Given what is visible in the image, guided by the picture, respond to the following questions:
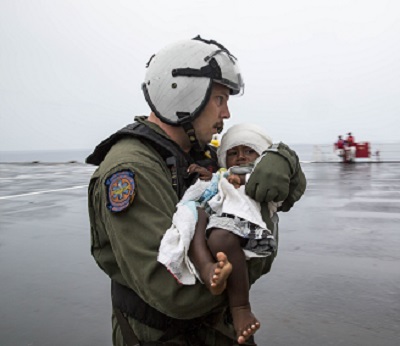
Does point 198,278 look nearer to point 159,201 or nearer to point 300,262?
point 159,201

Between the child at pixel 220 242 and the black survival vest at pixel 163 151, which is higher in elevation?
the black survival vest at pixel 163 151

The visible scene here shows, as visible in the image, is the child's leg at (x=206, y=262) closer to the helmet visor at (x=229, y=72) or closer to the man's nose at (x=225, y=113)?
the man's nose at (x=225, y=113)

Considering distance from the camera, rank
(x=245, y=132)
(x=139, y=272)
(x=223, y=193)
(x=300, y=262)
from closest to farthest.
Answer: (x=139, y=272), (x=223, y=193), (x=245, y=132), (x=300, y=262)

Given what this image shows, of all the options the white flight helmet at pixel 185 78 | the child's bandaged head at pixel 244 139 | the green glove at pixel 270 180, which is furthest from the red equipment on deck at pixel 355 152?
the green glove at pixel 270 180

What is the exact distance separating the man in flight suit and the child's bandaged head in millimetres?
173

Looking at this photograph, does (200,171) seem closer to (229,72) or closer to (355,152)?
(229,72)

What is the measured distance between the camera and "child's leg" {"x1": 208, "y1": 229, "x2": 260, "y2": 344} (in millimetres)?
1686

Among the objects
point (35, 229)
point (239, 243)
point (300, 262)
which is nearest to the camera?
point (239, 243)

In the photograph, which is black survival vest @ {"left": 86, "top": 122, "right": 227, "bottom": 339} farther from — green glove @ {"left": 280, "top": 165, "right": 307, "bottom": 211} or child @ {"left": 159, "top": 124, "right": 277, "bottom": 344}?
green glove @ {"left": 280, "top": 165, "right": 307, "bottom": 211}

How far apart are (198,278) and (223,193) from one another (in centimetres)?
40

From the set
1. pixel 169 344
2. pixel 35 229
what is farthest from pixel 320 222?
pixel 169 344

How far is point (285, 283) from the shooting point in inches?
215

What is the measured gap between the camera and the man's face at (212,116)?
211 cm

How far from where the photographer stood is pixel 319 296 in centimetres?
501
